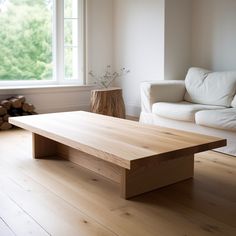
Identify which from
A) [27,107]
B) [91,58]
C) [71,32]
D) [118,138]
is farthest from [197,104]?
[71,32]

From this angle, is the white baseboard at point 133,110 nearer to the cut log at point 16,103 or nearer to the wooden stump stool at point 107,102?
the wooden stump stool at point 107,102

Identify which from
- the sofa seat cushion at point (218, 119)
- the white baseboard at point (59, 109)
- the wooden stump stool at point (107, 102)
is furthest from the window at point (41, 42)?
the sofa seat cushion at point (218, 119)

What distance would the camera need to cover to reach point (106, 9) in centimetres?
525

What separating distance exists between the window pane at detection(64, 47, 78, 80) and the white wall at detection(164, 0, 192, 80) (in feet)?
4.76

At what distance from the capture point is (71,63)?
206 inches

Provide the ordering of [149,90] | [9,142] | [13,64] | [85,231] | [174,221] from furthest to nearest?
[13,64] < [149,90] < [9,142] < [174,221] < [85,231]

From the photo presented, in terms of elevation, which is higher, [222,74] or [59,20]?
[59,20]

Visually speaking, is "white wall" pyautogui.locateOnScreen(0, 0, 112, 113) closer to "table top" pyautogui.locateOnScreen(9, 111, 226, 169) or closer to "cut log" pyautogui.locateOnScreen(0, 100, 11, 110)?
"cut log" pyautogui.locateOnScreen(0, 100, 11, 110)

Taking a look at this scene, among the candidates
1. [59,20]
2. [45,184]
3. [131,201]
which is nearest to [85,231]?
[131,201]

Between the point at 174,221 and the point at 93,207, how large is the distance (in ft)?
1.55

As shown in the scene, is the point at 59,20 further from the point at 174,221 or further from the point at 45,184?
the point at 174,221

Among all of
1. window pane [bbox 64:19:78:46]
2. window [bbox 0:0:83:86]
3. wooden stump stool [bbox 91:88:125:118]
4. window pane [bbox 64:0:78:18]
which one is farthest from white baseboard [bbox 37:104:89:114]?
window pane [bbox 64:0:78:18]

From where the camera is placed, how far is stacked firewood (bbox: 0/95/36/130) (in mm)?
4309

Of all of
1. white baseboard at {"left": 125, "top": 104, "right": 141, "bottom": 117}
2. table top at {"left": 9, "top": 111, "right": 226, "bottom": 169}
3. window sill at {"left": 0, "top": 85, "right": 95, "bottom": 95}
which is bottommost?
white baseboard at {"left": 125, "top": 104, "right": 141, "bottom": 117}
